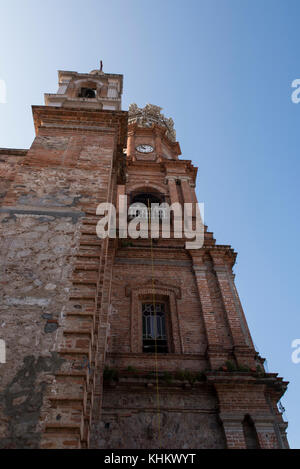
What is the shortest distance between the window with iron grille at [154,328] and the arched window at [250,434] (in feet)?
9.55

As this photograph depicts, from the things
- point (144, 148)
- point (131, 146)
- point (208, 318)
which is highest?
point (131, 146)

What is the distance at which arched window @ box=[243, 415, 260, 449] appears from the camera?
328 inches

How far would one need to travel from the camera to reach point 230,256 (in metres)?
13.6

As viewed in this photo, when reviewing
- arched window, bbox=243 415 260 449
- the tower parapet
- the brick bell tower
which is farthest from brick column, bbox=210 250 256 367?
the tower parapet

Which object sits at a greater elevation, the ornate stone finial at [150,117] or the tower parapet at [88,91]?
Result: the ornate stone finial at [150,117]

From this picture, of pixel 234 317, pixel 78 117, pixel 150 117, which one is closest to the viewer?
pixel 78 117

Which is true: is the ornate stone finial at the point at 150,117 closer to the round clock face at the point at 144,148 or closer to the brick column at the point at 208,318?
the round clock face at the point at 144,148

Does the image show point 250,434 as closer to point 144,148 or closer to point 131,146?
point 144,148

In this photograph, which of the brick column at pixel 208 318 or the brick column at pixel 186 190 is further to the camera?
the brick column at pixel 186 190

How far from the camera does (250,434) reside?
8555 millimetres

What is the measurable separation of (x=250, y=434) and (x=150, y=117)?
2564 centimetres

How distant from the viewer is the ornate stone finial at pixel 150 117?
2844 centimetres

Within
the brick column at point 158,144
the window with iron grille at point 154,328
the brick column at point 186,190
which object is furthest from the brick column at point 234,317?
the brick column at point 158,144

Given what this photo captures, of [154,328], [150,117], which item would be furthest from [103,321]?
[150,117]
